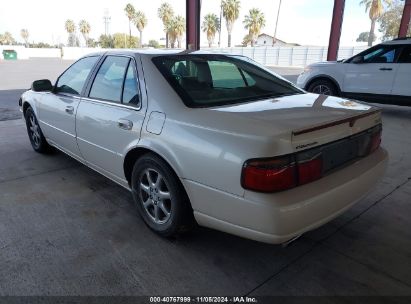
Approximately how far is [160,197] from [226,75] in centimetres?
130

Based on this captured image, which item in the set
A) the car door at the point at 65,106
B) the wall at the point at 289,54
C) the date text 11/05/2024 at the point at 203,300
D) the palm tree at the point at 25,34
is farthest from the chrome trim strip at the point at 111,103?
the palm tree at the point at 25,34

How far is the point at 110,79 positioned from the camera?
10.2ft

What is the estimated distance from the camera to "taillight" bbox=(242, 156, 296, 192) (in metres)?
1.91

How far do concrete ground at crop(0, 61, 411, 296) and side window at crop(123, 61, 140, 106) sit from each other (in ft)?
3.55

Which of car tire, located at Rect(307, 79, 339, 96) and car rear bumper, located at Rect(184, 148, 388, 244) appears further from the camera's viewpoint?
car tire, located at Rect(307, 79, 339, 96)

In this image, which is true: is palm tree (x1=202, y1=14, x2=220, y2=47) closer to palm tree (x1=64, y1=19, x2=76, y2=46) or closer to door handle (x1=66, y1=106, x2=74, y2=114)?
palm tree (x1=64, y1=19, x2=76, y2=46)

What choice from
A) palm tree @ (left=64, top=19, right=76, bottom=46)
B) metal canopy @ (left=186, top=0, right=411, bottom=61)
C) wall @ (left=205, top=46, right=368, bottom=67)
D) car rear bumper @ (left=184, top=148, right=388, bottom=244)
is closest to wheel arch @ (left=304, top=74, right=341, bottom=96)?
metal canopy @ (left=186, top=0, right=411, bottom=61)

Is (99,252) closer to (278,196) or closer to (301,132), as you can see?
(278,196)

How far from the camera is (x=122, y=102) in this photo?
9.35 feet

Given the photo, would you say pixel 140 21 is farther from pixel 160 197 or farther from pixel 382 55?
pixel 160 197

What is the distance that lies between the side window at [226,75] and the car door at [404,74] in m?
5.69

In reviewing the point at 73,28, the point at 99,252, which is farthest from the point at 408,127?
the point at 73,28

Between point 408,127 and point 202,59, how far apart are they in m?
5.53

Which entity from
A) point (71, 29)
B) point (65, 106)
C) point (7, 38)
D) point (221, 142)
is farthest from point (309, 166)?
point (7, 38)
